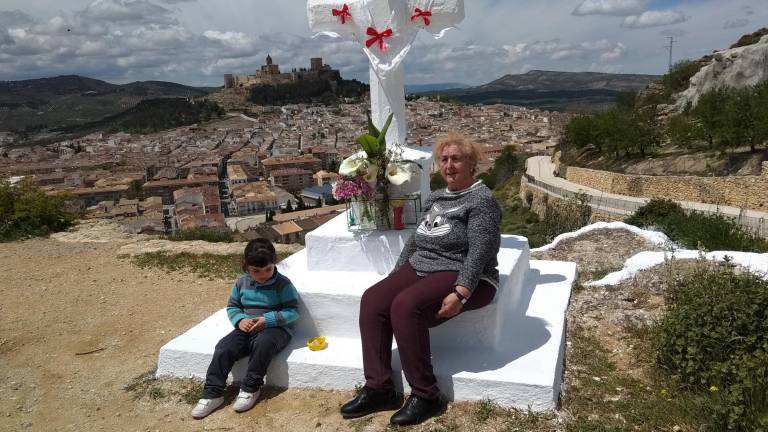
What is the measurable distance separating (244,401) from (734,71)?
1493 inches

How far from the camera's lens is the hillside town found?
136 feet

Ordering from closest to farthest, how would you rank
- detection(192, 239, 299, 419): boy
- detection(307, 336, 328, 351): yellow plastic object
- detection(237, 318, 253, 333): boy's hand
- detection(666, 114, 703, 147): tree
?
detection(192, 239, 299, 419): boy, detection(237, 318, 253, 333): boy's hand, detection(307, 336, 328, 351): yellow plastic object, detection(666, 114, 703, 147): tree

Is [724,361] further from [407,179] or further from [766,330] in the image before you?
[407,179]

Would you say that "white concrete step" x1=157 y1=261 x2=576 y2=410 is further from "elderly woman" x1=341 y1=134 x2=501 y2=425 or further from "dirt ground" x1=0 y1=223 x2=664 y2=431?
"elderly woman" x1=341 y1=134 x2=501 y2=425

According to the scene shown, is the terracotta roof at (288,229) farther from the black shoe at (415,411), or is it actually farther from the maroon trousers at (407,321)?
the black shoe at (415,411)

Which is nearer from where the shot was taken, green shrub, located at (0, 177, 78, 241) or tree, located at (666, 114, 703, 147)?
green shrub, located at (0, 177, 78, 241)

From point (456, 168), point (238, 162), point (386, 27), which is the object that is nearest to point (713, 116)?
point (386, 27)

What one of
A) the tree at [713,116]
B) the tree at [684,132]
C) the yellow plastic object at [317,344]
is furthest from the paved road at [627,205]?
the yellow plastic object at [317,344]

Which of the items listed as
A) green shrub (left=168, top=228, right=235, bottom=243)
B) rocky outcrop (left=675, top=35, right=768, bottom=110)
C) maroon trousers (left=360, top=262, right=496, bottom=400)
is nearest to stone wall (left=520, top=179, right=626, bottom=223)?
rocky outcrop (left=675, top=35, right=768, bottom=110)

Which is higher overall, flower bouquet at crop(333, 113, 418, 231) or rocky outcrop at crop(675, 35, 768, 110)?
rocky outcrop at crop(675, 35, 768, 110)

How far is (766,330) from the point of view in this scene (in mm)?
2904

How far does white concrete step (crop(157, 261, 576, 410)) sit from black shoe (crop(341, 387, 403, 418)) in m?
0.25

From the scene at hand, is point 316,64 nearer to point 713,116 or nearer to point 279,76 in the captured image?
point 279,76

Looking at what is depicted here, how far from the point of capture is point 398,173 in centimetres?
365
